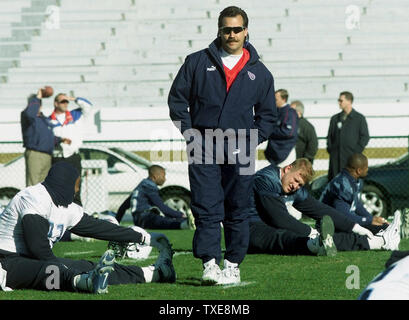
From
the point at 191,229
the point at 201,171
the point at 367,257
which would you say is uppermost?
the point at 201,171

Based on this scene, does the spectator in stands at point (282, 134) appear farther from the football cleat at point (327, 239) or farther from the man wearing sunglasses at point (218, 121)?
the man wearing sunglasses at point (218, 121)

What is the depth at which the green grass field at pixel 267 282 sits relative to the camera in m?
6.21

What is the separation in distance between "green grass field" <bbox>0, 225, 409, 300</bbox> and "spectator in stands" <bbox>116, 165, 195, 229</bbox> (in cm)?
344

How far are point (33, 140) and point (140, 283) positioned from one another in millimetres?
7932

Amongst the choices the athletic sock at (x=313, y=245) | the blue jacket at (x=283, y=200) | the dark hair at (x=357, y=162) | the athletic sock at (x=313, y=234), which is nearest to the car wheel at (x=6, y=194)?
the dark hair at (x=357, y=162)

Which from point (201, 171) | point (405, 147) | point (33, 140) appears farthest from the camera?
point (405, 147)

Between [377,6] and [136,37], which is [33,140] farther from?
[377,6]

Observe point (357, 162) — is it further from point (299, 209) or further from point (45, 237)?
point (45, 237)

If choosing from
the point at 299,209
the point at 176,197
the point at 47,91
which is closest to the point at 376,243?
the point at 299,209

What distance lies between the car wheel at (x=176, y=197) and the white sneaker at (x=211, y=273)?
27.9ft

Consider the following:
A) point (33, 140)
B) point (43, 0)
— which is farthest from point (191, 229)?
point (43, 0)

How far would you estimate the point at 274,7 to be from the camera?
2355 centimetres

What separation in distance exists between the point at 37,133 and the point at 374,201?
17.0 ft

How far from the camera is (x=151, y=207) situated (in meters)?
13.2
